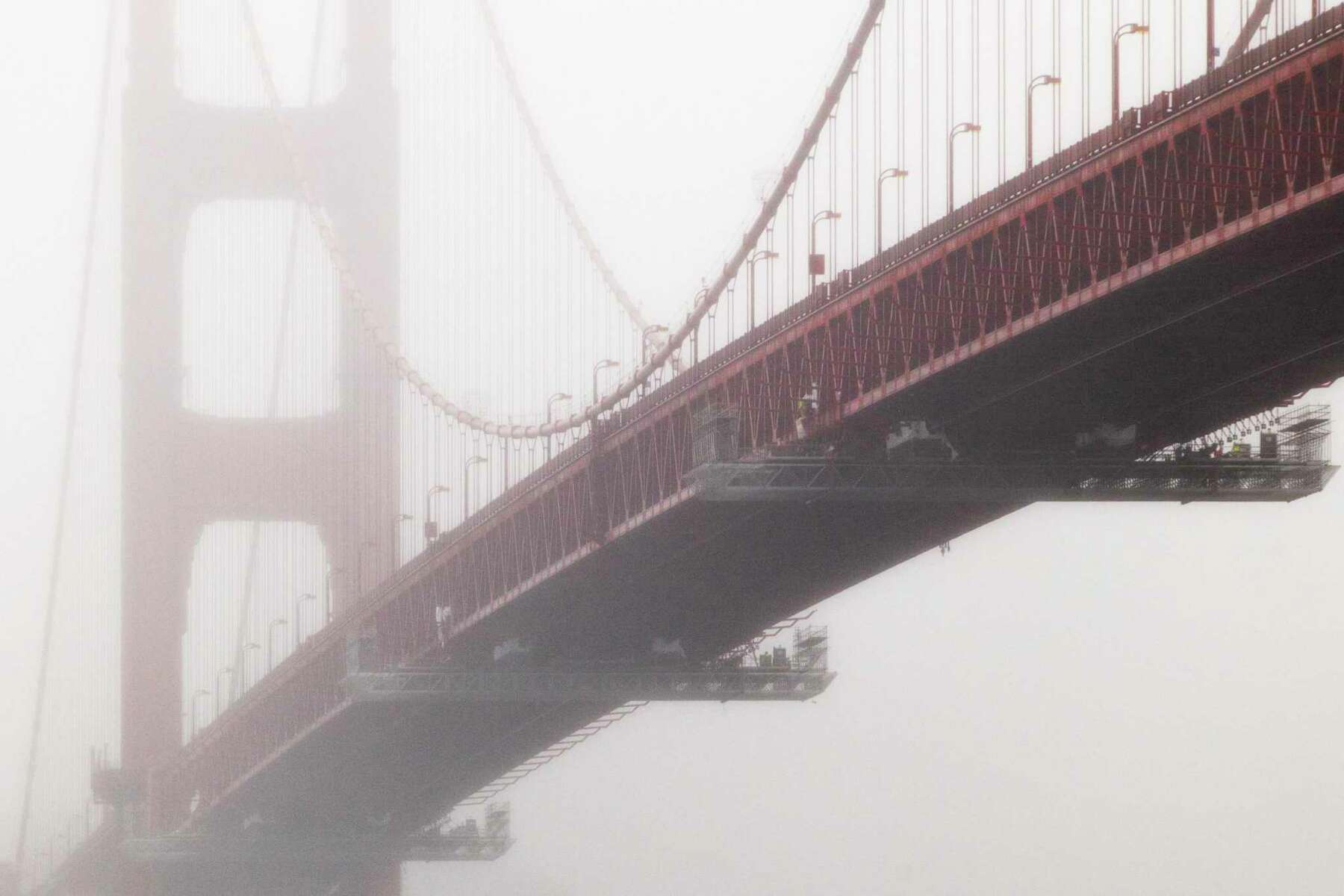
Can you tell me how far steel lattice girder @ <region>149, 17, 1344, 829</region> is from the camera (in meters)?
23.8

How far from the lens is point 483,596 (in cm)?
4266

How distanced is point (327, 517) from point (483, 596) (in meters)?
13.6

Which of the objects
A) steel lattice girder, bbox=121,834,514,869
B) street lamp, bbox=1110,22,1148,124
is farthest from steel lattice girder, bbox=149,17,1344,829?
steel lattice girder, bbox=121,834,514,869

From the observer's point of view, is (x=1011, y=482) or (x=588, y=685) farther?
(x=588, y=685)

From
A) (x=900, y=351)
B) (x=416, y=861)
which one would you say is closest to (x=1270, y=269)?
(x=900, y=351)

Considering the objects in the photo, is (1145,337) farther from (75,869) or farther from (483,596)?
(75,869)

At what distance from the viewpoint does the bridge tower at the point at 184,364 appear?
177ft

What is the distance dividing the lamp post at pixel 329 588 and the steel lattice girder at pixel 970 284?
781 centimetres

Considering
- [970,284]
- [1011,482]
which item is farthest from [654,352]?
[970,284]

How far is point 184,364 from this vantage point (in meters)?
55.7

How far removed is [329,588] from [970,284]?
88.5 feet

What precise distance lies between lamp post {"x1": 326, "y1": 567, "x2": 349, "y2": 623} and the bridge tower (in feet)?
0.22

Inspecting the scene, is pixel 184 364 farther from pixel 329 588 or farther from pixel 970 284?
pixel 970 284

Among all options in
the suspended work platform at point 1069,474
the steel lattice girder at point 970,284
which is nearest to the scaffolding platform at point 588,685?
the steel lattice girder at point 970,284
